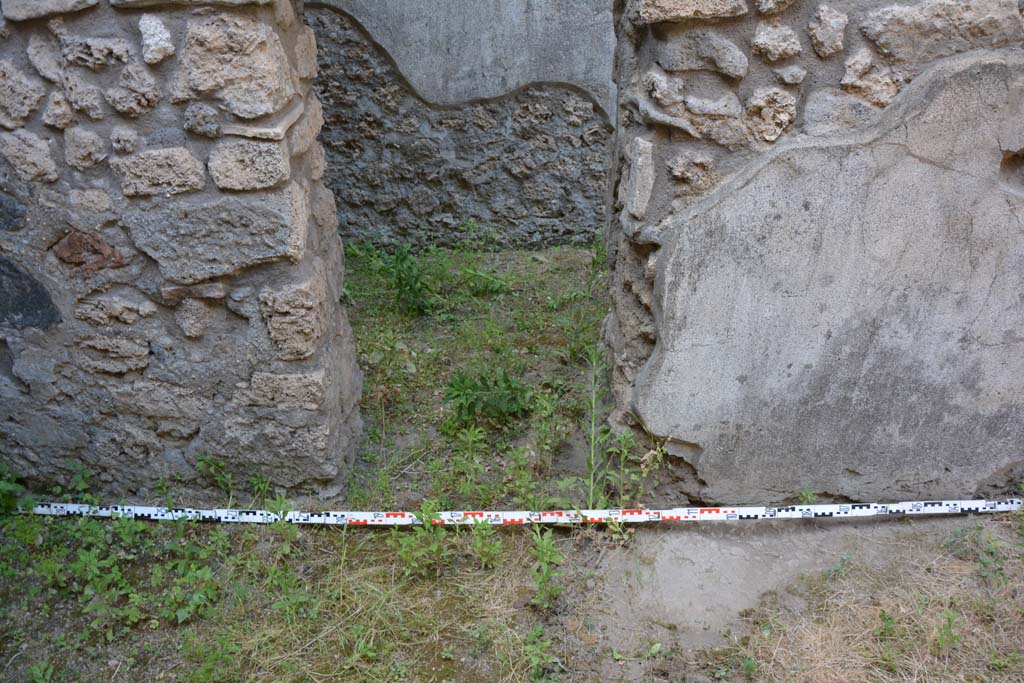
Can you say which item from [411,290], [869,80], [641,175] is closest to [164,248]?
[641,175]

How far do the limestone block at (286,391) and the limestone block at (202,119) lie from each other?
0.76m

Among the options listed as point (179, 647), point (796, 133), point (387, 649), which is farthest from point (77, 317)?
point (796, 133)

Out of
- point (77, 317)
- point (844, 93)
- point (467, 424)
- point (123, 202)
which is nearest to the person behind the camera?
point (844, 93)

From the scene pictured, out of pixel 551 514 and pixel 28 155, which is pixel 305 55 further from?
pixel 551 514

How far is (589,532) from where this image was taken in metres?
2.69

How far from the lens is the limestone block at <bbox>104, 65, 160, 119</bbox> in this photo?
2344mm

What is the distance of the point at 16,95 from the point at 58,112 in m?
0.13

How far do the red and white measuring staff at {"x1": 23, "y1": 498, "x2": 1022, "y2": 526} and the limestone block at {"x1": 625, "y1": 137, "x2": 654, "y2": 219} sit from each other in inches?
37.8

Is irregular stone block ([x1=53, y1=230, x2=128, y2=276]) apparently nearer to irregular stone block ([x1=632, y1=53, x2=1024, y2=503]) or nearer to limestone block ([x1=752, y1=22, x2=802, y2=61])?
irregular stone block ([x1=632, y1=53, x2=1024, y2=503])

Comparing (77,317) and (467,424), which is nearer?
(77,317)

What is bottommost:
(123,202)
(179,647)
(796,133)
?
(179,647)

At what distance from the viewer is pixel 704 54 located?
91.4 inches

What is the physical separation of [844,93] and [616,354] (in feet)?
3.42

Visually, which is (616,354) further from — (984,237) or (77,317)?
(77,317)
